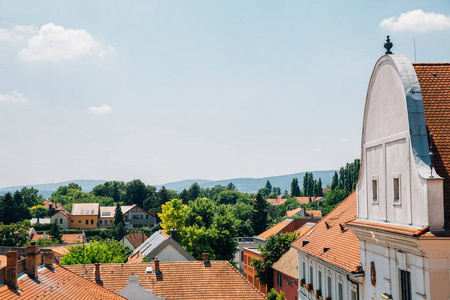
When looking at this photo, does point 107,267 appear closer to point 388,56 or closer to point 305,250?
point 305,250

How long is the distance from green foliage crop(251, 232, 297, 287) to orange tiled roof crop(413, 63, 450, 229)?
40.1 meters

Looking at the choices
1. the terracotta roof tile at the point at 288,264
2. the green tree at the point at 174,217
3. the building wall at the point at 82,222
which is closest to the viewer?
the terracotta roof tile at the point at 288,264

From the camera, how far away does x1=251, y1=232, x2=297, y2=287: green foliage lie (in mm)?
54406

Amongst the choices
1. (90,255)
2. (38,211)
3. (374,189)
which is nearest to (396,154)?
(374,189)

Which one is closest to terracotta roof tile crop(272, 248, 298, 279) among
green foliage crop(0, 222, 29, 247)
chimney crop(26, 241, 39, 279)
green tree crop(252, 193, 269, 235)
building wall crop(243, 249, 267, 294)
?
building wall crop(243, 249, 267, 294)

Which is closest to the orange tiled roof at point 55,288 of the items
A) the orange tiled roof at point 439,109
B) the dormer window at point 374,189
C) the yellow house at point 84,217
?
the dormer window at point 374,189

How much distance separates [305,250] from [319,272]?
2.04 metres

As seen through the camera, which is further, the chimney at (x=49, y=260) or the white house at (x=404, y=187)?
the chimney at (x=49, y=260)

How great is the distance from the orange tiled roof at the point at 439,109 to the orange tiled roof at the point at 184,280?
60.2 ft

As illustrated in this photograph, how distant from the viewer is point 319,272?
2775cm

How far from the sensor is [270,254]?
5462cm

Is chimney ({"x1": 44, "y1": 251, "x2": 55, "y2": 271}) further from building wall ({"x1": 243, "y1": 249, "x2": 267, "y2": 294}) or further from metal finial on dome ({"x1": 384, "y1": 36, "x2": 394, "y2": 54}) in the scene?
building wall ({"x1": 243, "y1": 249, "x2": 267, "y2": 294})

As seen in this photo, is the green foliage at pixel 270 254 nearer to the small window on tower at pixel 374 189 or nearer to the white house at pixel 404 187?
the white house at pixel 404 187

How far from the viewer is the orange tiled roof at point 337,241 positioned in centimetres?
2164
